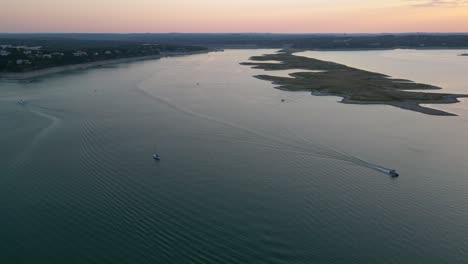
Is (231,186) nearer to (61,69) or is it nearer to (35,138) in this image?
(35,138)

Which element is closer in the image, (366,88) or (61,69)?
(366,88)

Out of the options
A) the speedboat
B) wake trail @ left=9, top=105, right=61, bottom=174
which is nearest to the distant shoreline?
wake trail @ left=9, top=105, right=61, bottom=174

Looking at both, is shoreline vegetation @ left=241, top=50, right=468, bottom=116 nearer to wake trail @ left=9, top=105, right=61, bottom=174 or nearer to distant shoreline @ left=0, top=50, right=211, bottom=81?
wake trail @ left=9, top=105, right=61, bottom=174

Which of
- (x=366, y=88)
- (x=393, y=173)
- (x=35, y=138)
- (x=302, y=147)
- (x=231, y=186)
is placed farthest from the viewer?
(x=366, y=88)

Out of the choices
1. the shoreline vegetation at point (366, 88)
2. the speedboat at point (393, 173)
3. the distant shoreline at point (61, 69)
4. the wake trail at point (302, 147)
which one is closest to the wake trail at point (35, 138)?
the wake trail at point (302, 147)

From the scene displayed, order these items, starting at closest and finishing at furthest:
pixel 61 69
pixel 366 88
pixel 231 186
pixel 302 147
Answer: pixel 231 186 < pixel 302 147 < pixel 366 88 < pixel 61 69

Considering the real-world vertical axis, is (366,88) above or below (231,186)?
above

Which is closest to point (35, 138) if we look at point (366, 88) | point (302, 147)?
point (302, 147)

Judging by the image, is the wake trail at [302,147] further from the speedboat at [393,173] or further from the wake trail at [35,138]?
the wake trail at [35,138]

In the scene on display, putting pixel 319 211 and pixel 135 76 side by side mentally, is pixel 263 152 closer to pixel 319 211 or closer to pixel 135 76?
pixel 319 211
